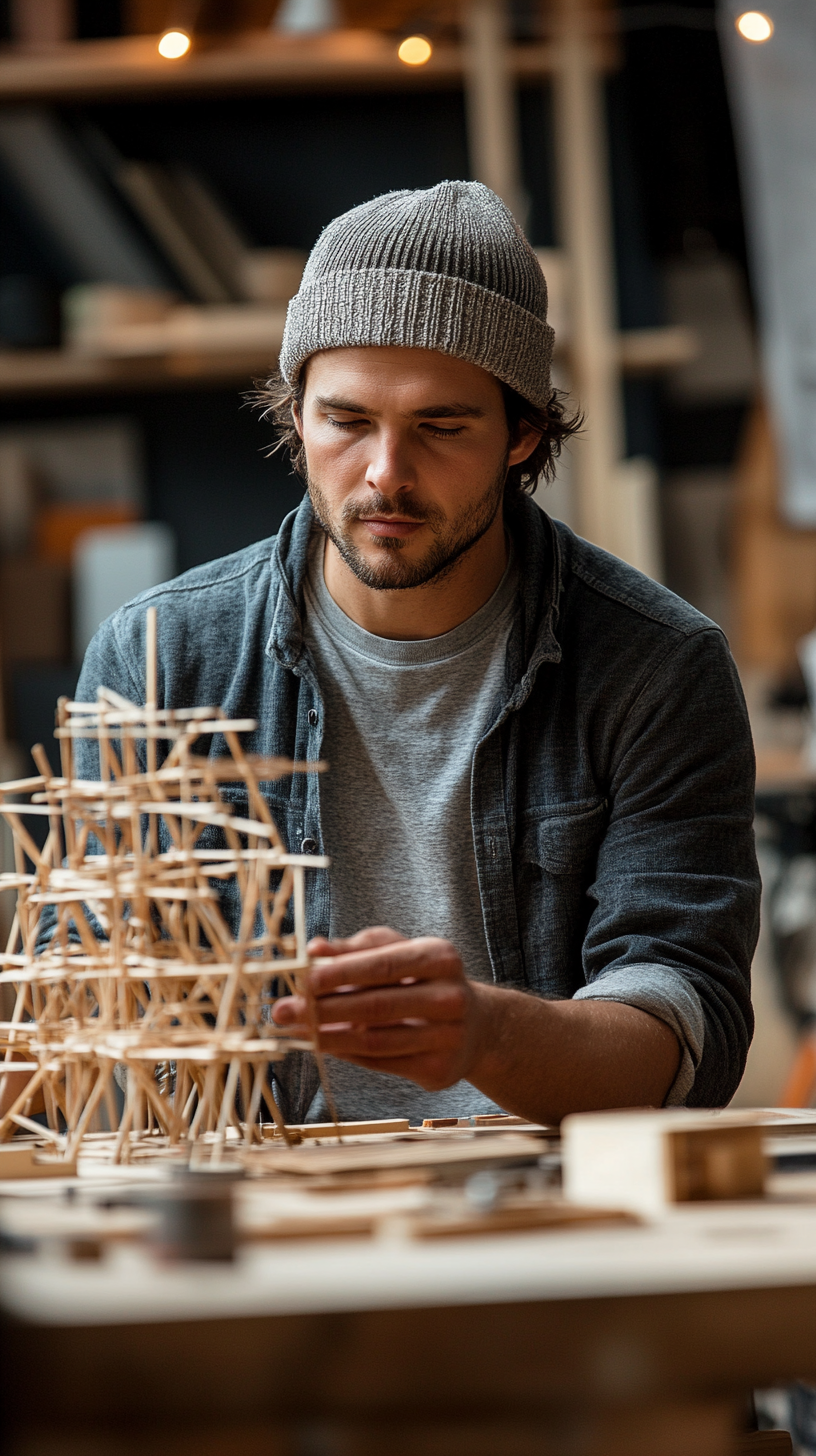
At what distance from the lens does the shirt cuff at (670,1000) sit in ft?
4.59

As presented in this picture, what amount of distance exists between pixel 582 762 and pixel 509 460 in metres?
0.36

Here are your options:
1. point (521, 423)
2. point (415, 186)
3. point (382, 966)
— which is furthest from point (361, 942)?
point (415, 186)

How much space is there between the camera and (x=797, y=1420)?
1923 millimetres

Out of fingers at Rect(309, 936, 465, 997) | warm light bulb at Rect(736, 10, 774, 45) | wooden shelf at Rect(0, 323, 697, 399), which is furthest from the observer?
wooden shelf at Rect(0, 323, 697, 399)

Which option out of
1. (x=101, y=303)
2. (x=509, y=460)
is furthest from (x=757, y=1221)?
(x=101, y=303)

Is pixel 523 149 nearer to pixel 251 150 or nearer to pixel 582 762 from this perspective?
pixel 251 150

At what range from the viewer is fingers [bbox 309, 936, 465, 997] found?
1.10 m

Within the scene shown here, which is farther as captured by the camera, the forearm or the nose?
the nose

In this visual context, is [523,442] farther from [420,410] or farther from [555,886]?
[555,886]

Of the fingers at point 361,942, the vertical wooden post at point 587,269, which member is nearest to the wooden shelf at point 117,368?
the vertical wooden post at point 587,269

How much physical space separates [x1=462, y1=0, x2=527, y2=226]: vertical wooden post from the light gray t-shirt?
1.75 metres

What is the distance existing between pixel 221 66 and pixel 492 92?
504 mm

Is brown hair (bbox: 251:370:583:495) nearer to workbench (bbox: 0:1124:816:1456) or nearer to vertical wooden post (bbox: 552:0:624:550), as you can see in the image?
workbench (bbox: 0:1124:816:1456)

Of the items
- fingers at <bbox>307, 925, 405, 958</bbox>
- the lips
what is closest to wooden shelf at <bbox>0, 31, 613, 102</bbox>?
the lips
